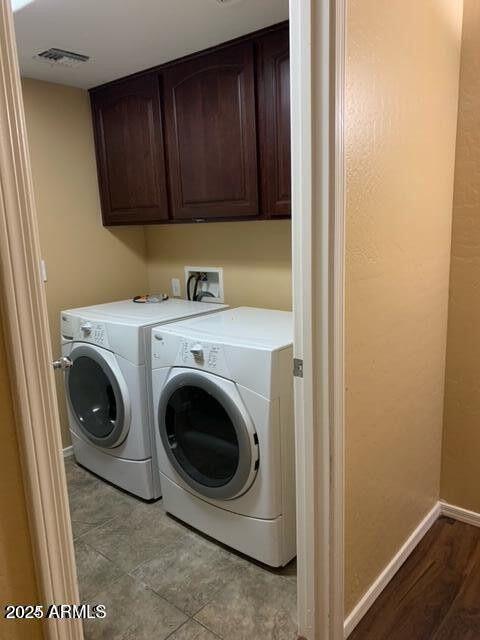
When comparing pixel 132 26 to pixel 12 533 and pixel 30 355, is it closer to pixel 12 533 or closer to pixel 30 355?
pixel 30 355

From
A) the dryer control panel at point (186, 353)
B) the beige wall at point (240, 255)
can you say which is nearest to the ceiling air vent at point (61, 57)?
the beige wall at point (240, 255)

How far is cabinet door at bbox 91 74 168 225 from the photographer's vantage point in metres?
2.38

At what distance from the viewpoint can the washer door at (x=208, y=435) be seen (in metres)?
1.72

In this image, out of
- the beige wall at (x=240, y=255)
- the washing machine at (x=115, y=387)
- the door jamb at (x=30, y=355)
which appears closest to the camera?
the door jamb at (x=30, y=355)

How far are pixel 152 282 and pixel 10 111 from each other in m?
2.50

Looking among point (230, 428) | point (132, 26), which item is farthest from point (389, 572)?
point (132, 26)

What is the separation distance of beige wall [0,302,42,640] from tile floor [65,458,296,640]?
107cm

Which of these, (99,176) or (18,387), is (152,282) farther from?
(18,387)

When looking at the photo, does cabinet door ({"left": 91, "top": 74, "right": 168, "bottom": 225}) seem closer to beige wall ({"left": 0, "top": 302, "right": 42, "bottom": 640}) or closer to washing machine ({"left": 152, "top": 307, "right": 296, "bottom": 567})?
washing machine ({"left": 152, "top": 307, "right": 296, "bottom": 567})

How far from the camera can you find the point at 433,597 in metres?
1.69

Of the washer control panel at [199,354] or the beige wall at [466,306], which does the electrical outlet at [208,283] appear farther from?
the beige wall at [466,306]

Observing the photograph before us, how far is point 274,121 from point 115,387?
1.37 m

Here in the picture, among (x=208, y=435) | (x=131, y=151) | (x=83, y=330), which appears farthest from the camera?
(x=131, y=151)

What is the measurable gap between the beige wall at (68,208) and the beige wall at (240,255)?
1.11 feet
